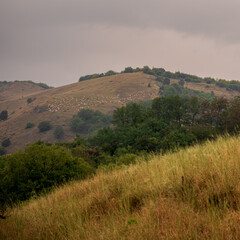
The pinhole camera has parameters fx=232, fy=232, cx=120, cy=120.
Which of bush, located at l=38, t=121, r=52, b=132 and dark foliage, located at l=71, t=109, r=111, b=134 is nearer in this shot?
dark foliage, located at l=71, t=109, r=111, b=134

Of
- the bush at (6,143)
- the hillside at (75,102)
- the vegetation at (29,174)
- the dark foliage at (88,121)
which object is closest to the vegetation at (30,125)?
the hillside at (75,102)

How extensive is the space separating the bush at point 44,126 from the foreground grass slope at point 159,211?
10638 cm

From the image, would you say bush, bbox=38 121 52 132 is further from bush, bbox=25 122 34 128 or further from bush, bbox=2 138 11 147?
bush, bbox=2 138 11 147

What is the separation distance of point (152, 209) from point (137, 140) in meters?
36.5

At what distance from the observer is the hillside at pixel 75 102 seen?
10662 centimetres

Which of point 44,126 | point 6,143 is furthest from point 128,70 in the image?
point 6,143

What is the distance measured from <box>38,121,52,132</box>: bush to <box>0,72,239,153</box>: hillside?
210cm

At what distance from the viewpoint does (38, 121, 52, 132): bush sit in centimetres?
10795

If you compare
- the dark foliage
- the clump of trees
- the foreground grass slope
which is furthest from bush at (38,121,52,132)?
the foreground grass slope

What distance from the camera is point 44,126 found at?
108000mm

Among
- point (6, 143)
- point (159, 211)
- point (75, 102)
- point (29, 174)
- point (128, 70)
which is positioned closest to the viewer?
point (159, 211)

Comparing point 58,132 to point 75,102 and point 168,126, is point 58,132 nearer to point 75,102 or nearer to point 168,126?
point 75,102

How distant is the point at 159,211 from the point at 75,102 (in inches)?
5187

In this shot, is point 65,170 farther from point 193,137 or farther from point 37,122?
point 37,122
